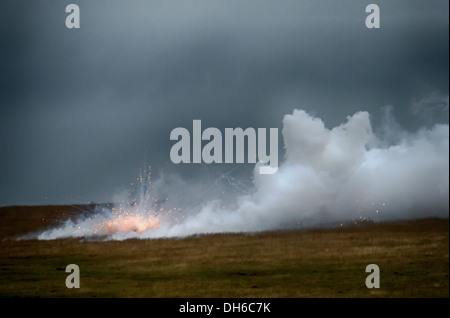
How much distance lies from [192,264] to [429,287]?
22337 millimetres

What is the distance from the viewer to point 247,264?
51.8 m

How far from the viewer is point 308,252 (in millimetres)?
56531

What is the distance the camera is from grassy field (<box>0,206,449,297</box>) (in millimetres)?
40812

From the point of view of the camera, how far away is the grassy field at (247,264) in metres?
40.8

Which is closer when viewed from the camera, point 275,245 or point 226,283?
point 226,283

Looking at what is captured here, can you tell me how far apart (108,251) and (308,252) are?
73.7 feet
